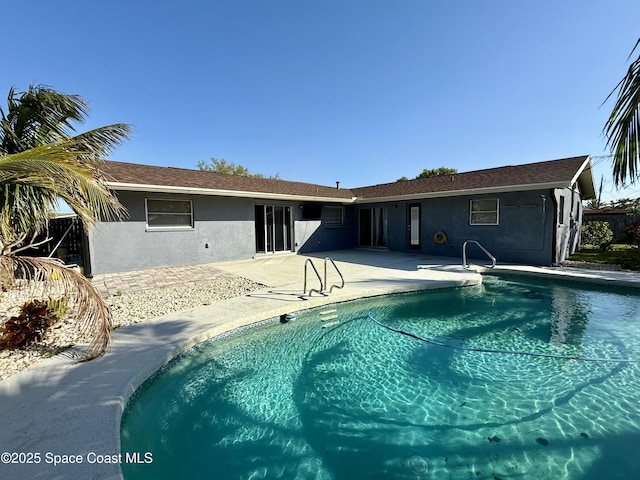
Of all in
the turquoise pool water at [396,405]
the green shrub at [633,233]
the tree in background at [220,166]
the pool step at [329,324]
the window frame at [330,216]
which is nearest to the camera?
the turquoise pool water at [396,405]

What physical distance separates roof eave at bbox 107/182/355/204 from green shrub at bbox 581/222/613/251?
13551 millimetres

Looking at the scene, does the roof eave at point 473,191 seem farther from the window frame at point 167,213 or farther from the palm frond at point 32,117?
the palm frond at point 32,117

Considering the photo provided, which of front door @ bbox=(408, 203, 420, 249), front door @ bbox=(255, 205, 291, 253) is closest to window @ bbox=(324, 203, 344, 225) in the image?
front door @ bbox=(255, 205, 291, 253)

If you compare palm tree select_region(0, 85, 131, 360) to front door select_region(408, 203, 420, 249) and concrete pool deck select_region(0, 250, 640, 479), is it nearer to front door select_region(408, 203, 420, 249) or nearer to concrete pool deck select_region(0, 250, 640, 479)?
concrete pool deck select_region(0, 250, 640, 479)

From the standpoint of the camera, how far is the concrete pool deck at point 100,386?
232cm

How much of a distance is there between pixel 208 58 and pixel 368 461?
1497cm

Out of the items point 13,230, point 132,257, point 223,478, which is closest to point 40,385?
point 223,478

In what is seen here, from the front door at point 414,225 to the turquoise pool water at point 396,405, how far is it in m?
8.56

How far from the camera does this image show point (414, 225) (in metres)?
14.7

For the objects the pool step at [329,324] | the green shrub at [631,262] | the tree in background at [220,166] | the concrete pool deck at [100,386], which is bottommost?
the pool step at [329,324]

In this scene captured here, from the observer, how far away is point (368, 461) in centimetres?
282

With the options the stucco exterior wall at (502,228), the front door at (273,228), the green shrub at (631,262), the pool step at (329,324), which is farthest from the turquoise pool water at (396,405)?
the front door at (273,228)

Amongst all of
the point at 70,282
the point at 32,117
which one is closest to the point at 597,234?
the point at 70,282

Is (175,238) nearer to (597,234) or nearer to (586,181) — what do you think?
(586,181)
